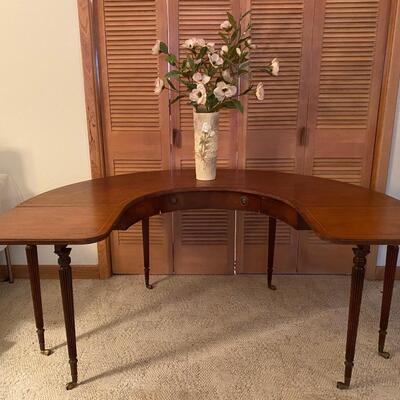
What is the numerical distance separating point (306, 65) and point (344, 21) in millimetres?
292

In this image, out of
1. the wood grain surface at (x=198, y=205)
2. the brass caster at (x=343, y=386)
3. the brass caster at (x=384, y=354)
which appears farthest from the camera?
the brass caster at (x=384, y=354)

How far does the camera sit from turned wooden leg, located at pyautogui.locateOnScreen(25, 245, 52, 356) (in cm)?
173

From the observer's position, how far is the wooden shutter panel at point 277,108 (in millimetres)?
2195

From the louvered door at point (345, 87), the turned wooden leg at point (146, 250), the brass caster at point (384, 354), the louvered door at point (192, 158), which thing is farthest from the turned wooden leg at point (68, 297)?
the louvered door at point (345, 87)

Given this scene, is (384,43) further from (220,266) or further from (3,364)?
(3,364)

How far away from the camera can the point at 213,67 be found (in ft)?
→ 6.24

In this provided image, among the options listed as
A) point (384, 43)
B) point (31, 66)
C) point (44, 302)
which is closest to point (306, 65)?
point (384, 43)

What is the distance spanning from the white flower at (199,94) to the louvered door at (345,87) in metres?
0.76

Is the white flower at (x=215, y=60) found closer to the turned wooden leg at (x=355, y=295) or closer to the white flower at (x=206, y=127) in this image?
the white flower at (x=206, y=127)

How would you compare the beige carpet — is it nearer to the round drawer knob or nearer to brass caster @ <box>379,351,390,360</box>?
brass caster @ <box>379,351,390,360</box>

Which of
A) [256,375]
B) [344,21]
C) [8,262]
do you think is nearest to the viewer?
[256,375]

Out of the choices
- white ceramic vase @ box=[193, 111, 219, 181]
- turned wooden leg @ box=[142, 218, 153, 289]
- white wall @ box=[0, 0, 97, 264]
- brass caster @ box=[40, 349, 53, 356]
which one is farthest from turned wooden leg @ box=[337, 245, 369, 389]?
white wall @ box=[0, 0, 97, 264]

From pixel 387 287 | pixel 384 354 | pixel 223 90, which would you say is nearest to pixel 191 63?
pixel 223 90

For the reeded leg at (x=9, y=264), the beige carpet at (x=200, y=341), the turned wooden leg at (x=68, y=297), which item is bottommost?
the beige carpet at (x=200, y=341)
